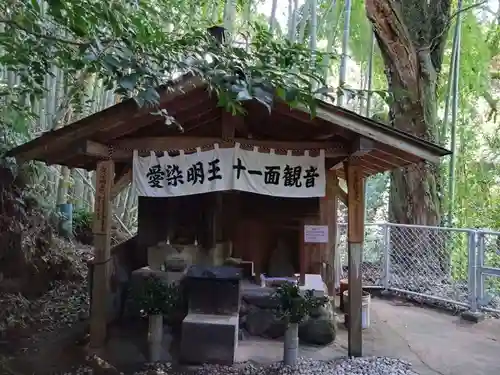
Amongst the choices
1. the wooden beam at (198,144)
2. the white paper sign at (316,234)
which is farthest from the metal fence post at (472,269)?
the wooden beam at (198,144)

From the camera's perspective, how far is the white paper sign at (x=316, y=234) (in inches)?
233

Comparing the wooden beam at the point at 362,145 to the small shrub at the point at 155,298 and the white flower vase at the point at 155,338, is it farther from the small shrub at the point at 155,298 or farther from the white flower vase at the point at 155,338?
the white flower vase at the point at 155,338

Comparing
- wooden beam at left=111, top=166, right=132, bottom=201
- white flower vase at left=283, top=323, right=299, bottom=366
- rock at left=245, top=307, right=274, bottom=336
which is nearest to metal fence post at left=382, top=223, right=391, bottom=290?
rock at left=245, top=307, right=274, bottom=336

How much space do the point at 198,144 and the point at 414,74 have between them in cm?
461

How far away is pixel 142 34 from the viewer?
287cm

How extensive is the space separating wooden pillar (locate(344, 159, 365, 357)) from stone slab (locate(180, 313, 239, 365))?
1278 mm

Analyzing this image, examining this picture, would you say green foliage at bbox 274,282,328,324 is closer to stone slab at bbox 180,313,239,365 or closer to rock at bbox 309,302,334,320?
stone slab at bbox 180,313,239,365

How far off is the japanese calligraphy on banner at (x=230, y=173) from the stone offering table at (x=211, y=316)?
3.19 ft

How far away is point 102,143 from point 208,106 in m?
1.22

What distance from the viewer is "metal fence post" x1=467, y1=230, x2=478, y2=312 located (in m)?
6.64

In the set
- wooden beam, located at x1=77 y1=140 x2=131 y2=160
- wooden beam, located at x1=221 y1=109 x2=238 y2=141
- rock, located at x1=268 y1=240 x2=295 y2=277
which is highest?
wooden beam, located at x1=221 y1=109 x2=238 y2=141

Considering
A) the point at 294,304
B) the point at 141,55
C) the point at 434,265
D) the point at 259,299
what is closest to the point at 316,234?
the point at 259,299

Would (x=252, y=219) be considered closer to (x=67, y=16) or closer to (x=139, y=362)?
(x=139, y=362)

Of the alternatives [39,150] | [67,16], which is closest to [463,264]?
[39,150]
